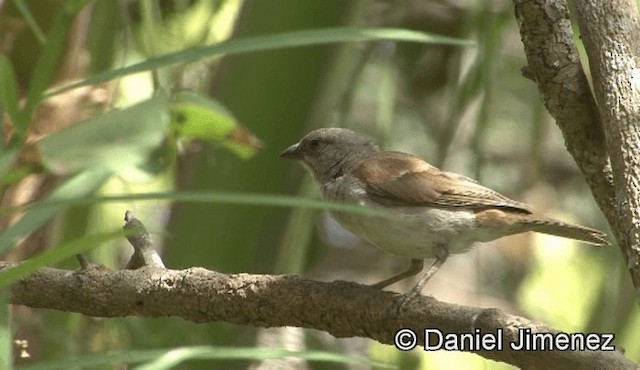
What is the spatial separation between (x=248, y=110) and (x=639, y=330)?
1.55 m

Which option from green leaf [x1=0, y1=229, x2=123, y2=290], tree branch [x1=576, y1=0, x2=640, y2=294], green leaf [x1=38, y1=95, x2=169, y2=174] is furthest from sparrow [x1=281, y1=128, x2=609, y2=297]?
green leaf [x1=0, y1=229, x2=123, y2=290]

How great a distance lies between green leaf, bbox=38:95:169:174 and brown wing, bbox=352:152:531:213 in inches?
67.4

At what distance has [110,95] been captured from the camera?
355 cm

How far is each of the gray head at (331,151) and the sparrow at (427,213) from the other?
0.23 metres

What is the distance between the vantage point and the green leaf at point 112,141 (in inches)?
59.4

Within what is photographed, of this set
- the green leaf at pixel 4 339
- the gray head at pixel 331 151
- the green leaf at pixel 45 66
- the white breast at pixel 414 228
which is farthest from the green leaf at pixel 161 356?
the gray head at pixel 331 151

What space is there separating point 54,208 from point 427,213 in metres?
1.80

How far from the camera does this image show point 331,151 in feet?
12.3

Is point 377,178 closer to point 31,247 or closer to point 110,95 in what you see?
point 110,95

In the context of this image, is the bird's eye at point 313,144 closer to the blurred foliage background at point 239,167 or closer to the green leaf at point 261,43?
the blurred foliage background at point 239,167

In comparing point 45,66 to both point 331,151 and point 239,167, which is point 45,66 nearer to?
point 239,167

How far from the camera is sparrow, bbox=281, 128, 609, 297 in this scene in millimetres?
3072

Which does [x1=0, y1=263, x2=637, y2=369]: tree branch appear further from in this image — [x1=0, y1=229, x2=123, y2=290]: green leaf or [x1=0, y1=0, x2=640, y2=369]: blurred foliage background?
[x1=0, y1=229, x2=123, y2=290]: green leaf

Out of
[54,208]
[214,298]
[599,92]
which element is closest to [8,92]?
[54,208]
